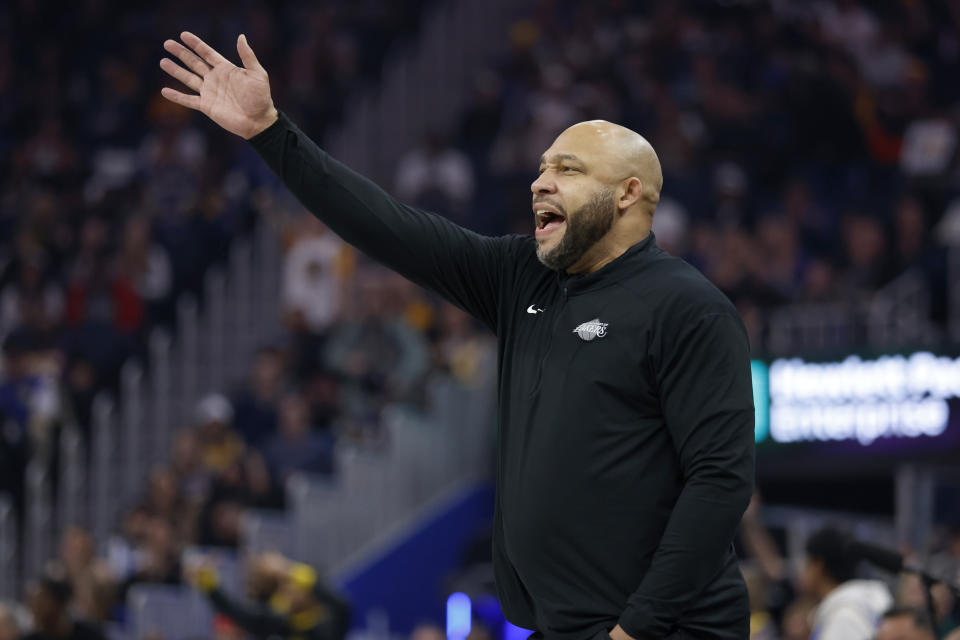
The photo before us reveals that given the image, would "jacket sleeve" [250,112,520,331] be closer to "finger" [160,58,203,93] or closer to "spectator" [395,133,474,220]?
"finger" [160,58,203,93]

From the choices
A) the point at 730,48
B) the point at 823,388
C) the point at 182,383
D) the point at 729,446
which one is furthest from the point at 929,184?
the point at 729,446

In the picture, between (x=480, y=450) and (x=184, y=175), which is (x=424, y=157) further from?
(x=480, y=450)

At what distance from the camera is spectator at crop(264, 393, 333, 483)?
11609mm

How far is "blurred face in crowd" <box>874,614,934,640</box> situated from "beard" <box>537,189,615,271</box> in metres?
2.31

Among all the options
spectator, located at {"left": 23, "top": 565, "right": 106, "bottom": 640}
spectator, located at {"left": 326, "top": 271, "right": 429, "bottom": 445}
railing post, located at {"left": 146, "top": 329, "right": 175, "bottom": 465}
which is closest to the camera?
spectator, located at {"left": 23, "top": 565, "right": 106, "bottom": 640}

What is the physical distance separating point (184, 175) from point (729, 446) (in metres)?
13.0

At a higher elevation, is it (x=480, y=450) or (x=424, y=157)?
(x=424, y=157)

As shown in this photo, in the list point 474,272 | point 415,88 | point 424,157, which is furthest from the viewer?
point 415,88

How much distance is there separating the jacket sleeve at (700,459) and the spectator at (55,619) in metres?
7.11

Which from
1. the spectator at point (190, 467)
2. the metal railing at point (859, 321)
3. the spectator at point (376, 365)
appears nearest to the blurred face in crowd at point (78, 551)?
the spectator at point (190, 467)

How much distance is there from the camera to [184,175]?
1532 centimetres

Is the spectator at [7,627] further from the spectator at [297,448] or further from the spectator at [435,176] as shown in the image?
the spectator at [435,176]

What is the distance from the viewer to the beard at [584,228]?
3049 mm

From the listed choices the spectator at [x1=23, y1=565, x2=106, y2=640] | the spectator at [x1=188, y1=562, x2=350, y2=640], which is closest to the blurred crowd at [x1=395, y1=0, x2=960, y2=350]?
the spectator at [x1=188, y1=562, x2=350, y2=640]
